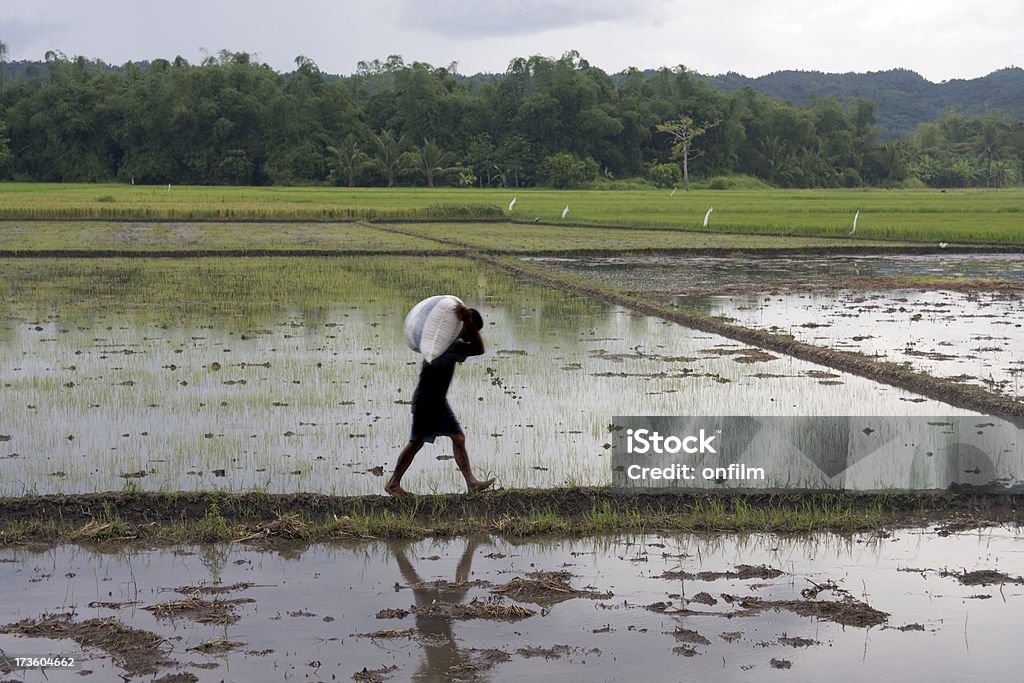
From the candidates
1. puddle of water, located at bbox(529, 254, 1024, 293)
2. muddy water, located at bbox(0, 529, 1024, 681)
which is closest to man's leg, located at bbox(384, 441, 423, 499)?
muddy water, located at bbox(0, 529, 1024, 681)

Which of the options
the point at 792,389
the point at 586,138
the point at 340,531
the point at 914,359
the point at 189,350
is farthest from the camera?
the point at 586,138

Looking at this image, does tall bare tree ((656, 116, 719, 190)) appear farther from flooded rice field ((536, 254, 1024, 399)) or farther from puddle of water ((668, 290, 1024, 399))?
puddle of water ((668, 290, 1024, 399))

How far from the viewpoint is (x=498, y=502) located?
6148 millimetres

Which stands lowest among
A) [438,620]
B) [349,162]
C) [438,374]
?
[438,620]

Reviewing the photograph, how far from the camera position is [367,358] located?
11.2 meters

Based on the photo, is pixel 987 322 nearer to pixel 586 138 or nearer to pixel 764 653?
pixel 764 653

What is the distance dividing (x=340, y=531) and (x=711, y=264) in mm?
18398

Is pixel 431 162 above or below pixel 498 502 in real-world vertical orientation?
above

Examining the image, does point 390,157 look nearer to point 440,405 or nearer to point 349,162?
point 349,162

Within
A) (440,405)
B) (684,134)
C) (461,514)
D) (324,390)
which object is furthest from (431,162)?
(461,514)

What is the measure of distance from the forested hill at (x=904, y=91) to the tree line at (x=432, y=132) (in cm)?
6446

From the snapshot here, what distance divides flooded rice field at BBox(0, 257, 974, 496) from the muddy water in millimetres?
1089

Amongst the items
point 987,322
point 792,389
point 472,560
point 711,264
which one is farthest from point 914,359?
point 711,264

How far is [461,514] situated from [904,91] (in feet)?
577
